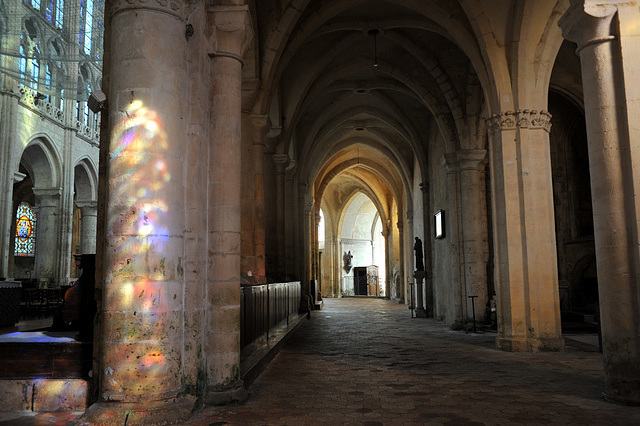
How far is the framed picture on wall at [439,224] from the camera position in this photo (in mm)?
14891

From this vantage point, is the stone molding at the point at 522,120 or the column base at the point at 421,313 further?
the column base at the point at 421,313

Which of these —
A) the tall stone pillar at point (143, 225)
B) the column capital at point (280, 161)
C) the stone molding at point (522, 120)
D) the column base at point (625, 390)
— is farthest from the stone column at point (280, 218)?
the column base at point (625, 390)

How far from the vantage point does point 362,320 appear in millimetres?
15555

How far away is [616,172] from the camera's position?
17.1ft

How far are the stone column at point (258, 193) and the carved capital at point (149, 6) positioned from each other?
527cm

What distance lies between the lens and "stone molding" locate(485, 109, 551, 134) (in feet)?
30.2

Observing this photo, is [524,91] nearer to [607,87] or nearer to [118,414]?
[607,87]

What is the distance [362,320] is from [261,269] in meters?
6.34

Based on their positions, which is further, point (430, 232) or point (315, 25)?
point (430, 232)

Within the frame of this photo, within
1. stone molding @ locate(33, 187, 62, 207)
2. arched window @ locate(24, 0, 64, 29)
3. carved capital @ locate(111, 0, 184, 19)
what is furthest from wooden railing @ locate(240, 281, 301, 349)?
arched window @ locate(24, 0, 64, 29)

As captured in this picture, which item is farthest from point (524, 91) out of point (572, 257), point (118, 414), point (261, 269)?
point (118, 414)

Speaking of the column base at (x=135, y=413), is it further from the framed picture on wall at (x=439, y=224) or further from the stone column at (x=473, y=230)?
the framed picture on wall at (x=439, y=224)

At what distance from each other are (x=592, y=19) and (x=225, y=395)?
5.53 meters

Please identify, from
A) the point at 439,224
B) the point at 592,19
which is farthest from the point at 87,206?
the point at 592,19
